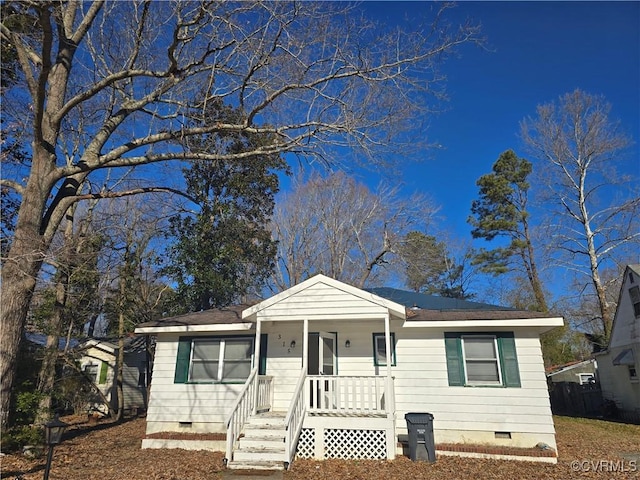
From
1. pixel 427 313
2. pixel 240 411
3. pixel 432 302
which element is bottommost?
pixel 240 411

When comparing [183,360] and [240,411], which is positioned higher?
[183,360]

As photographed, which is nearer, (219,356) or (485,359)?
(485,359)

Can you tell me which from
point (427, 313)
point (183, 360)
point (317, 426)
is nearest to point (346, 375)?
point (317, 426)

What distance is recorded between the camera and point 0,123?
9492 mm

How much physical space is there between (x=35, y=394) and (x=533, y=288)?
24.1 m

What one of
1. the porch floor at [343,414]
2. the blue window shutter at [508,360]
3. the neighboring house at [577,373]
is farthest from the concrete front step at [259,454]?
the neighboring house at [577,373]

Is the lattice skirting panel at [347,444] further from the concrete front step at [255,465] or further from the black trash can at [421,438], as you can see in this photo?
the concrete front step at [255,465]

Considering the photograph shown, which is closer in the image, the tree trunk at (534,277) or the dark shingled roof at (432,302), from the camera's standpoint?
the dark shingled roof at (432,302)

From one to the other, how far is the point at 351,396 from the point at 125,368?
1487cm

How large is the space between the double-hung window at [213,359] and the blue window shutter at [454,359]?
4.82 m

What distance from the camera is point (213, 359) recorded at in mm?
10219

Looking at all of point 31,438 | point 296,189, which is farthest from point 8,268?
point 296,189

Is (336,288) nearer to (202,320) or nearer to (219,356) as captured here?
(219,356)

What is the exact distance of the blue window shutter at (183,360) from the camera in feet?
33.3
